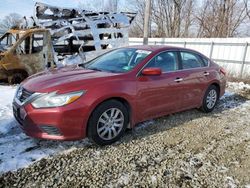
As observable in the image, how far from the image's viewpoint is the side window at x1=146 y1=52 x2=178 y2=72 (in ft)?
15.1

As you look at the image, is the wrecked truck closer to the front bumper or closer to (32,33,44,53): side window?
Answer: (32,33,44,53): side window

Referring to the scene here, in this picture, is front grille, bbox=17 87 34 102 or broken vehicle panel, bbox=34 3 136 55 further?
broken vehicle panel, bbox=34 3 136 55

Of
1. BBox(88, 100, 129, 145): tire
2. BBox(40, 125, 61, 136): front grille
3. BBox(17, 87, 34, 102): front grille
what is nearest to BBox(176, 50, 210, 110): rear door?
BBox(88, 100, 129, 145): tire

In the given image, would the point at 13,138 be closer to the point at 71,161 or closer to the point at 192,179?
the point at 71,161

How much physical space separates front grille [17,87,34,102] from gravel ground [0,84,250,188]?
0.95m

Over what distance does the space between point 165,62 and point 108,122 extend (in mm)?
1727

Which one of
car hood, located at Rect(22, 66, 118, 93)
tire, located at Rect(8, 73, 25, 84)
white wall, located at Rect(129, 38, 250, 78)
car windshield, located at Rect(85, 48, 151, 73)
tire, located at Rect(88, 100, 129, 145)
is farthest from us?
white wall, located at Rect(129, 38, 250, 78)

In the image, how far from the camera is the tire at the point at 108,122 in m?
3.74

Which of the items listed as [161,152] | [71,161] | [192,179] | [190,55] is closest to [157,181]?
[192,179]

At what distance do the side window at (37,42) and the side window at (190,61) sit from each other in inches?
205

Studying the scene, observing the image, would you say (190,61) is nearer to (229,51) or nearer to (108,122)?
(108,122)

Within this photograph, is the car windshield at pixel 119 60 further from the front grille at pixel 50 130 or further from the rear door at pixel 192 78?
the front grille at pixel 50 130

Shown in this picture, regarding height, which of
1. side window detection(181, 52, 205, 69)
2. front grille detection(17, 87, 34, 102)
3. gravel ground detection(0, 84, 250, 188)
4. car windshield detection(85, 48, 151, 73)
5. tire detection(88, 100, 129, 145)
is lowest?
gravel ground detection(0, 84, 250, 188)

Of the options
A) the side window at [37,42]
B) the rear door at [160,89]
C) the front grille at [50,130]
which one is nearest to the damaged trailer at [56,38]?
the side window at [37,42]
